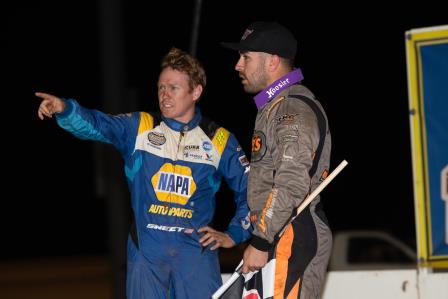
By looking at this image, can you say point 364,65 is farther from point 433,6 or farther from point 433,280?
point 433,280

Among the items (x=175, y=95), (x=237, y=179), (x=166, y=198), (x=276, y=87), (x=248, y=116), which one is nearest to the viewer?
(x=276, y=87)

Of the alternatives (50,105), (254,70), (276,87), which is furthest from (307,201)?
(50,105)

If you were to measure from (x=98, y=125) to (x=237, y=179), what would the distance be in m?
0.83

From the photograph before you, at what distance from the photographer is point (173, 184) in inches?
185

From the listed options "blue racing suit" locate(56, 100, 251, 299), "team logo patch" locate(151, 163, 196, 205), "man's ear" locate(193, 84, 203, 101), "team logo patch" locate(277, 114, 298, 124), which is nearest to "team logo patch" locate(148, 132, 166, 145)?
"blue racing suit" locate(56, 100, 251, 299)

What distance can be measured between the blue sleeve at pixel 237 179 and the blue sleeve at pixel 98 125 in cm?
53

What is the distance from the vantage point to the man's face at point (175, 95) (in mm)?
4770

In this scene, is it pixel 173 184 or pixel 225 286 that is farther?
pixel 173 184

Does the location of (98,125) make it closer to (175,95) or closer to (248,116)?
(175,95)

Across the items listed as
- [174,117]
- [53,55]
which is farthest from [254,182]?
[53,55]

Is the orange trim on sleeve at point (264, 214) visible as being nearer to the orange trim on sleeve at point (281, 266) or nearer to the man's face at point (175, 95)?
the orange trim on sleeve at point (281, 266)

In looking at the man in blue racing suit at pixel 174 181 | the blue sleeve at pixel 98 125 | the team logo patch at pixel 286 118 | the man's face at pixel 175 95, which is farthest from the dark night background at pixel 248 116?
the team logo patch at pixel 286 118

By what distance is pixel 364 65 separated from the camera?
30.5 m

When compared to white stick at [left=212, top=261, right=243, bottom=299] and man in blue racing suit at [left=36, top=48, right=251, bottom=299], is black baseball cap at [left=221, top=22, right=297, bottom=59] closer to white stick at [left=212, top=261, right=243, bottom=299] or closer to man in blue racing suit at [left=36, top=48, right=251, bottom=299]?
man in blue racing suit at [left=36, top=48, right=251, bottom=299]
